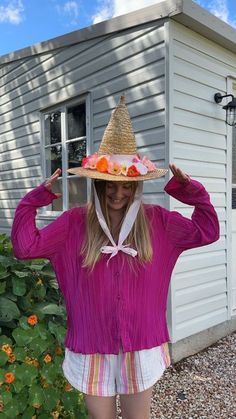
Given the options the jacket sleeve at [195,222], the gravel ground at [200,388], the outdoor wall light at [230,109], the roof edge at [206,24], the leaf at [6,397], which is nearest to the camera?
the jacket sleeve at [195,222]

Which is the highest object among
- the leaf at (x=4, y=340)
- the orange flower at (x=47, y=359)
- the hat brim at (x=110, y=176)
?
the hat brim at (x=110, y=176)

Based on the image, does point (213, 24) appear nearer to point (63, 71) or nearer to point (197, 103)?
point (197, 103)

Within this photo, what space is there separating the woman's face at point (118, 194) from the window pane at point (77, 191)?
3.07 meters

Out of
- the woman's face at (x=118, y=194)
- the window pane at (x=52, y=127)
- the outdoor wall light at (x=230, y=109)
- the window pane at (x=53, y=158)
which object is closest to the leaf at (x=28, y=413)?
the woman's face at (x=118, y=194)

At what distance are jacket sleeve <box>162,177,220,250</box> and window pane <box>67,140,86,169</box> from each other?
→ 3144 millimetres

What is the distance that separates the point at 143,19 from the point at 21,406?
10.3ft

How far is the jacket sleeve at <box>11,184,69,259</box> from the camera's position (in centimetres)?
147

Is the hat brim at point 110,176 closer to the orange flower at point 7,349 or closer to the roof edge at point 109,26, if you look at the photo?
the orange flower at point 7,349

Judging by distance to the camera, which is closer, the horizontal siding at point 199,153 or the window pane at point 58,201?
the horizontal siding at point 199,153

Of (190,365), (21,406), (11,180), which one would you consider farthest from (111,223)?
(11,180)

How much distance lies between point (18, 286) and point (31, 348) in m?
0.30

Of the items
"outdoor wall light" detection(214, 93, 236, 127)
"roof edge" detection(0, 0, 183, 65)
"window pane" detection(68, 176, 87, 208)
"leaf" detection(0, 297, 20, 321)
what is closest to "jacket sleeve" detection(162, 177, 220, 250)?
"leaf" detection(0, 297, 20, 321)

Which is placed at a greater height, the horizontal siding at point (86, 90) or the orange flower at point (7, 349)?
the horizontal siding at point (86, 90)

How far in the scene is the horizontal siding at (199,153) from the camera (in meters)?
3.55
